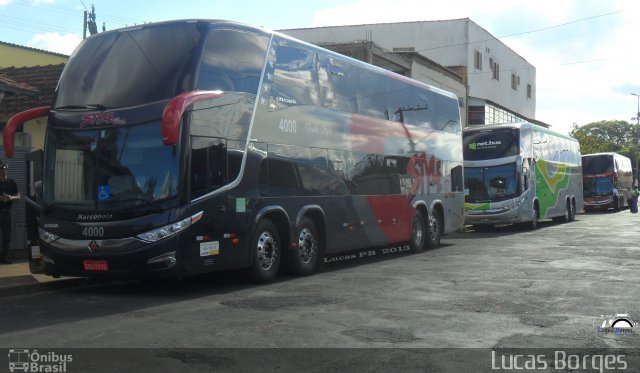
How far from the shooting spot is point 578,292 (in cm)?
996

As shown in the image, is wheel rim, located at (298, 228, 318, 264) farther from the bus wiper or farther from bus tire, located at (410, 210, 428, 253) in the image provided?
bus tire, located at (410, 210, 428, 253)

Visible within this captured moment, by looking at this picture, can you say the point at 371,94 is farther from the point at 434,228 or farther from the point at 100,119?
the point at 100,119

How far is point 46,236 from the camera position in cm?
1027

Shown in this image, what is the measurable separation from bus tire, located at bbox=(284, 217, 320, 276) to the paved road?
0.24 metres

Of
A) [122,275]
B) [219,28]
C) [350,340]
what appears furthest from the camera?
[219,28]

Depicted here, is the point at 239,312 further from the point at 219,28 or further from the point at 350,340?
the point at 219,28

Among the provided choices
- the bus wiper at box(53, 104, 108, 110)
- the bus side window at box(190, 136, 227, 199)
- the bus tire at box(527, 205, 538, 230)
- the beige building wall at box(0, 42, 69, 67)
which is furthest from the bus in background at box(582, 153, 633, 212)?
the bus wiper at box(53, 104, 108, 110)

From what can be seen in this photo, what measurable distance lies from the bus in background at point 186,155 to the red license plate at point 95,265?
20 mm

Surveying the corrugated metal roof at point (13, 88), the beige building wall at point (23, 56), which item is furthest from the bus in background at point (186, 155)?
the beige building wall at point (23, 56)

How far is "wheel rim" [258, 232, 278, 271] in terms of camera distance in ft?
36.6

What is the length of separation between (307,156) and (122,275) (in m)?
4.20

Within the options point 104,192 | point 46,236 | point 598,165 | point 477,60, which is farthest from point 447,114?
point 477,60

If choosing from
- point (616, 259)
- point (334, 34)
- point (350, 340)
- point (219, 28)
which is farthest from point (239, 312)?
point (334, 34)

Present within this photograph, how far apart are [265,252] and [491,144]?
1532cm
